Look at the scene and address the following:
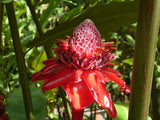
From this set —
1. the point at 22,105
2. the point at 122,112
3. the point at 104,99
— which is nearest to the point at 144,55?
the point at 104,99

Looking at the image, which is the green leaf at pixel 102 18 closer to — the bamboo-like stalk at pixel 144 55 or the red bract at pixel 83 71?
the red bract at pixel 83 71

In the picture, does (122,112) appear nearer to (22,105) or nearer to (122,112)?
(122,112)

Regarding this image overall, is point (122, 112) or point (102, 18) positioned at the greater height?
point (102, 18)

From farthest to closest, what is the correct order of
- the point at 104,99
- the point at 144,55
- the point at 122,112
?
the point at 122,112 → the point at 104,99 → the point at 144,55

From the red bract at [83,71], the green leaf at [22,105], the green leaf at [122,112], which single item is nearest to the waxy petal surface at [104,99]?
the red bract at [83,71]

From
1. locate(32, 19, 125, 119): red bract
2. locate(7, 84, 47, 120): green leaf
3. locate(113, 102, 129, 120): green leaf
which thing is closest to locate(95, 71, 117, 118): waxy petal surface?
locate(32, 19, 125, 119): red bract

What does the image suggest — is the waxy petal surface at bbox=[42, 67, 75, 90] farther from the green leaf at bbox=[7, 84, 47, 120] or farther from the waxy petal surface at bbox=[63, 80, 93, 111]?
the green leaf at bbox=[7, 84, 47, 120]

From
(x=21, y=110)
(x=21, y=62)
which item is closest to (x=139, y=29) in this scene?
(x=21, y=62)
